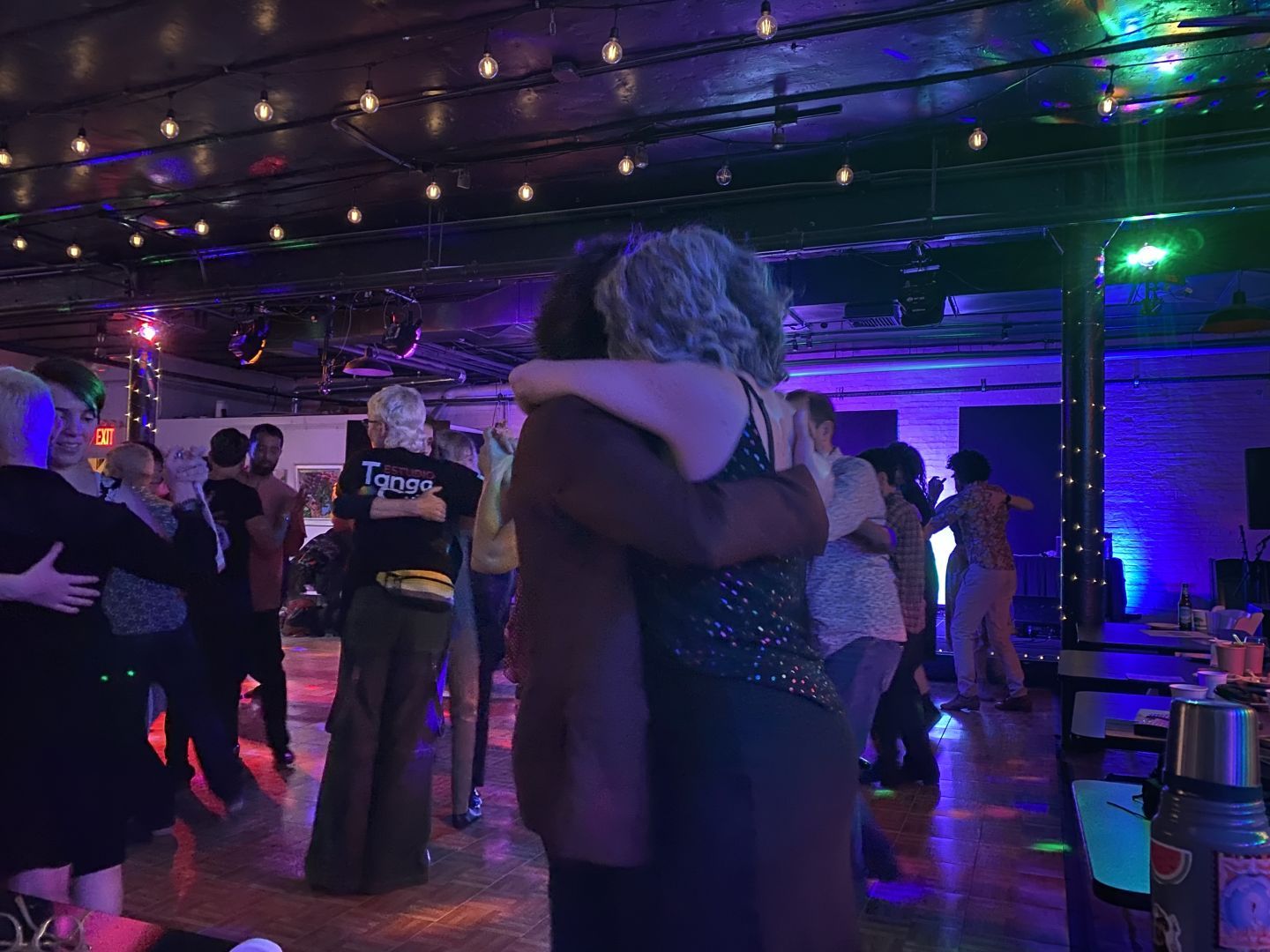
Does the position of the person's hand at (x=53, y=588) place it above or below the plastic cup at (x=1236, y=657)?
above

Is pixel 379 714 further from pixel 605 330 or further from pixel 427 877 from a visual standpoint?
pixel 605 330

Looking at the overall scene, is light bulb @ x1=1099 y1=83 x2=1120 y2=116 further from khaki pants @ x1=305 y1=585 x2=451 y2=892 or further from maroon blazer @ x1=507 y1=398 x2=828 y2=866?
maroon blazer @ x1=507 y1=398 x2=828 y2=866

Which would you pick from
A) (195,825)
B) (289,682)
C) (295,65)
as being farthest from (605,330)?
(289,682)

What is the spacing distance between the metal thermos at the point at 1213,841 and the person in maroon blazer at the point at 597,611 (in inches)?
15.9

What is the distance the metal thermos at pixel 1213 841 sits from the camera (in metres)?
0.74

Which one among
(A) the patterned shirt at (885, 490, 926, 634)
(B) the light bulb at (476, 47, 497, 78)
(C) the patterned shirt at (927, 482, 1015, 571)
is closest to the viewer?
(A) the patterned shirt at (885, 490, 926, 634)

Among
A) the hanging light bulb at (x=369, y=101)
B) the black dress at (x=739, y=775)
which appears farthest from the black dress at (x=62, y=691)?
the hanging light bulb at (x=369, y=101)

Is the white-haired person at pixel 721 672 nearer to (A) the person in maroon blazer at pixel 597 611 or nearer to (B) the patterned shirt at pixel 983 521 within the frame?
(A) the person in maroon blazer at pixel 597 611

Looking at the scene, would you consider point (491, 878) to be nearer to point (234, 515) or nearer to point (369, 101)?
point (234, 515)

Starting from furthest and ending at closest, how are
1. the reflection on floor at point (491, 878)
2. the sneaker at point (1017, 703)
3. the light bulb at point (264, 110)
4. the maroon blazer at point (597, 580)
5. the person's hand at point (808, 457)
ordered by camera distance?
the sneaker at point (1017, 703)
the light bulb at point (264, 110)
the reflection on floor at point (491, 878)
the person's hand at point (808, 457)
the maroon blazer at point (597, 580)

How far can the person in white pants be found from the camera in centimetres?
614

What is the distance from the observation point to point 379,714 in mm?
2881

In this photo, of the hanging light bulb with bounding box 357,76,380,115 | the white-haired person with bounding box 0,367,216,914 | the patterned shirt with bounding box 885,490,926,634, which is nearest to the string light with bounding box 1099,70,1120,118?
the patterned shirt with bounding box 885,490,926,634

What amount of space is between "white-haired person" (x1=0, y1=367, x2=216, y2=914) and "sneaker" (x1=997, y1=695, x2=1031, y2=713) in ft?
18.7
